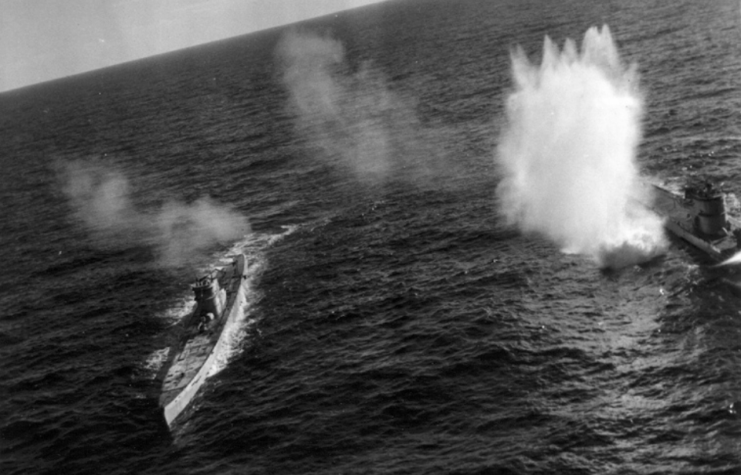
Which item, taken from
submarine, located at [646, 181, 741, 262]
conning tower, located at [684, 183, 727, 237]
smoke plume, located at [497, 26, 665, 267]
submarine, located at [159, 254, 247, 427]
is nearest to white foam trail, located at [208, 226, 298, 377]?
submarine, located at [159, 254, 247, 427]

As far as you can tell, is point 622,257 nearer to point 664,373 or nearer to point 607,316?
point 607,316

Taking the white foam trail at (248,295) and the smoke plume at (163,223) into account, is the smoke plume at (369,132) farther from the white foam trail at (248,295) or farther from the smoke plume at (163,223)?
the smoke plume at (163,223)

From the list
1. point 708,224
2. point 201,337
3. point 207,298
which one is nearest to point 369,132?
point 207,298

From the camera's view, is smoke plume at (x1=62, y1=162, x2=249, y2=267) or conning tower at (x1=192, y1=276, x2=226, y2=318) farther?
smoke plume at (x1=62, y1=162, x2=249, y2=267)

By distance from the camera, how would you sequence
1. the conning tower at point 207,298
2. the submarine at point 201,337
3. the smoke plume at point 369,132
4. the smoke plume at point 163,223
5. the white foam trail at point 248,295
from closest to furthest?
the submarine at point 201,337 < the white foam trail at point 248,295 < the conning tower at point 207,298 < the smoke plume at point 163,223 < the smoke plume at point 369,132

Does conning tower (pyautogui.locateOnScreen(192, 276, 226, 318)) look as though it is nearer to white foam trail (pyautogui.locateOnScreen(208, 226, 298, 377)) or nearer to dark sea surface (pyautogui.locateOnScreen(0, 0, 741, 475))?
white foam trail (pyautogui.locateOnScreen(208, 226, 298, 377))

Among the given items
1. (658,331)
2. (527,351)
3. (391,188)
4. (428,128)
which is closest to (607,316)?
(658,331)

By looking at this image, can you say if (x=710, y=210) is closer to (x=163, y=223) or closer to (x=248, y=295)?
(x=248, y=295)

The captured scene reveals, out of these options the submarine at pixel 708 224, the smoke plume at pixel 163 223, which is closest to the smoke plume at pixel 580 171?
the submarine at pixel 708 224
